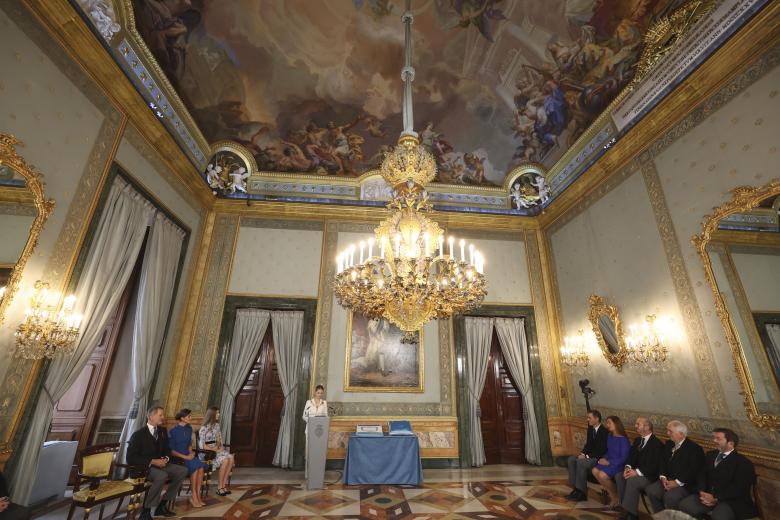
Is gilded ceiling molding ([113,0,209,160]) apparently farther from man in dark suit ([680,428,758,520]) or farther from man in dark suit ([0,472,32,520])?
man in dark suit ([680,428,758,520])

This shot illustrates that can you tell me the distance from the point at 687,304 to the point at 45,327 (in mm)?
7681

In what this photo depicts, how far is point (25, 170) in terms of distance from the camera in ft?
12.0

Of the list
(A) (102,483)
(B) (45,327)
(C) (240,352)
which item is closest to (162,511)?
(A) (102,483)

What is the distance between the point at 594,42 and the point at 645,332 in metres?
4.64

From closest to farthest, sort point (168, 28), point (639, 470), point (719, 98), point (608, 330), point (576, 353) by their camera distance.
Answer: point (639, 470), point (719, 98), point (168, 28), point (608, 330), point (576, 353)

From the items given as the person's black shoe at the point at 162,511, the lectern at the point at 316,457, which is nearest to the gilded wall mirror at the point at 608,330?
the lectern at the point at 316,457

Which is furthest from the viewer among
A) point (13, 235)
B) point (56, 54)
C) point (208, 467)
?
point (208, 467)

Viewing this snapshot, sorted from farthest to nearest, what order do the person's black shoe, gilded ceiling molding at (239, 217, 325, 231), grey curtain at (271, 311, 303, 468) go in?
gilded ceiling molding at (239, 217, 325, 231), grey curtain at (271, 311, 303, 468), the person's black shoe

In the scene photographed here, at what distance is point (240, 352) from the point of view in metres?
7.39

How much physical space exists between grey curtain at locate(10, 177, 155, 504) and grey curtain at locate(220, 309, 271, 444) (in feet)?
8.76

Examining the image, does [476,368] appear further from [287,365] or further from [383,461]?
[287,365]

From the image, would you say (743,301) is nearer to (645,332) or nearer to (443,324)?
(645,332)

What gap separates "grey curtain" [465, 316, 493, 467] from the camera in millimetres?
7469

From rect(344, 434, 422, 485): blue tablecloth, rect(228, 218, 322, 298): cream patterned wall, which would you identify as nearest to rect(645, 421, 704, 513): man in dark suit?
rect(344, 434, 422, 485): blue tablecloth
